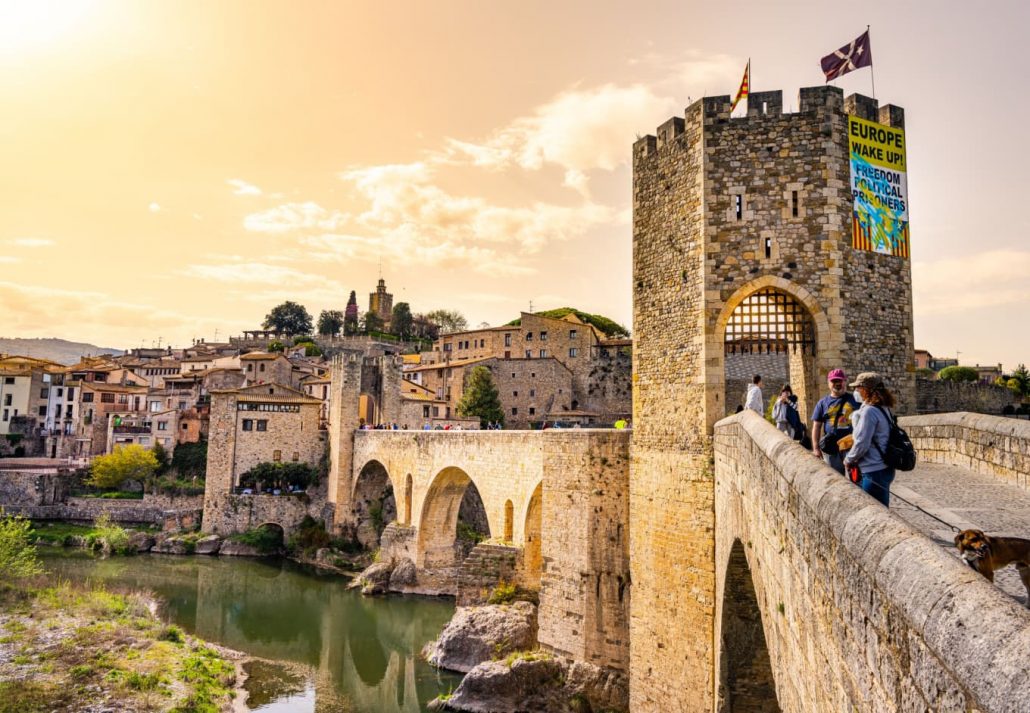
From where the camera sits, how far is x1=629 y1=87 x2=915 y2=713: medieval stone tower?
11.9 metres

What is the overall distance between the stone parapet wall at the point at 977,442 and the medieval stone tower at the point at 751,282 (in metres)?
1.76

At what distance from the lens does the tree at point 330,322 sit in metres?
94.2

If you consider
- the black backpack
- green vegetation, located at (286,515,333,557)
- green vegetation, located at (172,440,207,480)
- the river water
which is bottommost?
the river water

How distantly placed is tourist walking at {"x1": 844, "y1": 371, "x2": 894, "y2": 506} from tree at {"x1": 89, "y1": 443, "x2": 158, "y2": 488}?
49384mm

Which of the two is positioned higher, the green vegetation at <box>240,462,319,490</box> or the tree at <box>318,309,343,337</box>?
the tree at <box>318,309,343,337</box>

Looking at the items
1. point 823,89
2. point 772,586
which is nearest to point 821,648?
point 772,586

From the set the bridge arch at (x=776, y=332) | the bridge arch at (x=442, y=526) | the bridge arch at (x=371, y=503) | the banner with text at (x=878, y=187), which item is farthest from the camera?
the bridge arch at (x=371, y=503)

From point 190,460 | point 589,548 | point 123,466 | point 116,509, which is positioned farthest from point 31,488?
point 589,548

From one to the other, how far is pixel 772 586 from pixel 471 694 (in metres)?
14.0

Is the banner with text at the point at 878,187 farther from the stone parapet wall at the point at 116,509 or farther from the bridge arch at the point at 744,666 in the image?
the stone parapet wall at the point at 116,509

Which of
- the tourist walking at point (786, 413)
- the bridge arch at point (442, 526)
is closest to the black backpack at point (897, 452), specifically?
the tourist walking at point (786, 413)

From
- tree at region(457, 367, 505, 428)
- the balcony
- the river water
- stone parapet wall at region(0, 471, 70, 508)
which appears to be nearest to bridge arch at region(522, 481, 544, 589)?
the river water

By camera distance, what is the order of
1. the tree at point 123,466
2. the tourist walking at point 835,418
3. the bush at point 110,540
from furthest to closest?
the tree at point 123,466, the bush at point 110,540, the tourist walking at point 835,418

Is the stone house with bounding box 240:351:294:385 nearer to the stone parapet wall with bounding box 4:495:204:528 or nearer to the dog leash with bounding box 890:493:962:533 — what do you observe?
the stone parapet wall with bounding box 4:495:204:528
